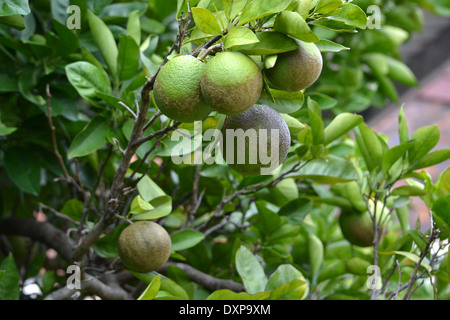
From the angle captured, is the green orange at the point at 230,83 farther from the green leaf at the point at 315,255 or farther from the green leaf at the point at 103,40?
the green leaf at the point at 315,255

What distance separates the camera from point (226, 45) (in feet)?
1.83

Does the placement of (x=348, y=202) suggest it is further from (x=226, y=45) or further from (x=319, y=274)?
(x=226, y=45)

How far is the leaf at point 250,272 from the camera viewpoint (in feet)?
2.70

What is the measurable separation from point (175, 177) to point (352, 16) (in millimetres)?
652

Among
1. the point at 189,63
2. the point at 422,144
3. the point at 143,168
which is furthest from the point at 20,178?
the point at 422,144

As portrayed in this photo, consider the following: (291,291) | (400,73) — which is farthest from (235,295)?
(400,73)

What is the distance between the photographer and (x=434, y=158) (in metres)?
0.88

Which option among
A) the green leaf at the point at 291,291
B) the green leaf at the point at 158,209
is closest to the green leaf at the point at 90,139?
the green leaf at the point at 158,209

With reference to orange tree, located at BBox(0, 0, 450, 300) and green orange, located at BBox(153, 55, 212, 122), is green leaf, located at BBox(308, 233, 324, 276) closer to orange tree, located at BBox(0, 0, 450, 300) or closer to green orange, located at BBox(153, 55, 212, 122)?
orange tree, located at BBox(0, 0, 450, 300)

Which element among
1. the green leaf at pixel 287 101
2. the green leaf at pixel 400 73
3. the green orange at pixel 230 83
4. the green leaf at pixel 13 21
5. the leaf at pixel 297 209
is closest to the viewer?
the green orange at pixel 230 83

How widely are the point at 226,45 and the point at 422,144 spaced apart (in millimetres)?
448

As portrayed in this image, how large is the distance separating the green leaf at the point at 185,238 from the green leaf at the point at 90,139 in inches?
7.0

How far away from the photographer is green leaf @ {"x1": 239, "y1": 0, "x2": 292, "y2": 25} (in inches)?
22.0
